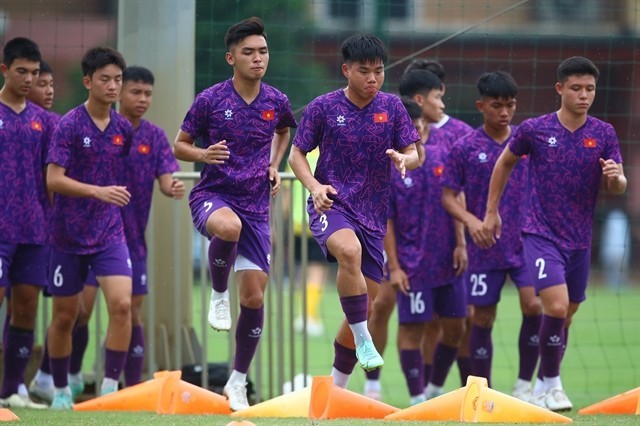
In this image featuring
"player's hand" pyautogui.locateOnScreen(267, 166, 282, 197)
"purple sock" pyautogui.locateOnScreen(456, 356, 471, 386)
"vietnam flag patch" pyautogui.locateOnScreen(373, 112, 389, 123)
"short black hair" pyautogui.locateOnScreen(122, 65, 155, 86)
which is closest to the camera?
"vietnam flag patch" pyautogui.locateOnScreen(373, 112, 389, 123)

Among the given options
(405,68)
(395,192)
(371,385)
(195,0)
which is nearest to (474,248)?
(395,192)

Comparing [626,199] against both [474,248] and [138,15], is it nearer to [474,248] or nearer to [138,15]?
[474,248]

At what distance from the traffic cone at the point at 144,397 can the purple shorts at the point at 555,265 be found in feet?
7.97

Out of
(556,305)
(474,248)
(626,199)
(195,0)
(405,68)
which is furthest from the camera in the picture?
(626,199)

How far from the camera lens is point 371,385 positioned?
10.8 metres

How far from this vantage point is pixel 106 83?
9477mm

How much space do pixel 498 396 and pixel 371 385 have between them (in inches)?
132

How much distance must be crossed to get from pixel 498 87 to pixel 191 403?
11.0 ft

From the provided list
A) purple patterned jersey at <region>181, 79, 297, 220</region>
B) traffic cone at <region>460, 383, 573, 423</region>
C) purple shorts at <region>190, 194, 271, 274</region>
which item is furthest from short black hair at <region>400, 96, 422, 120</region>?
traffic cone at <region>460, 383, 573, 423</region>

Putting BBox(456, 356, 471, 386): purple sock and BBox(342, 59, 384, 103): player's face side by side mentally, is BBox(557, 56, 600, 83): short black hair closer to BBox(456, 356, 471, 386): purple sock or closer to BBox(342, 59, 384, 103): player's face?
BBox(342, 59, 384, 103): player's face

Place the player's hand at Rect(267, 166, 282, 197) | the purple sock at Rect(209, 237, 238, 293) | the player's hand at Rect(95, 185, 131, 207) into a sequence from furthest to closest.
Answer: the player's hand at Rect(95, 185, 131, 207), the player's hand at Rect(267, 166, 282, 197), the purple sock at Rect(209, 237, 238, 293)

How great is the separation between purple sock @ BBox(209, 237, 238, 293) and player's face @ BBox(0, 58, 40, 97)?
2.12m

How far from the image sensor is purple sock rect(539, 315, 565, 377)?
29.5 ft

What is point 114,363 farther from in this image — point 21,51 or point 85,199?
point 21,51
